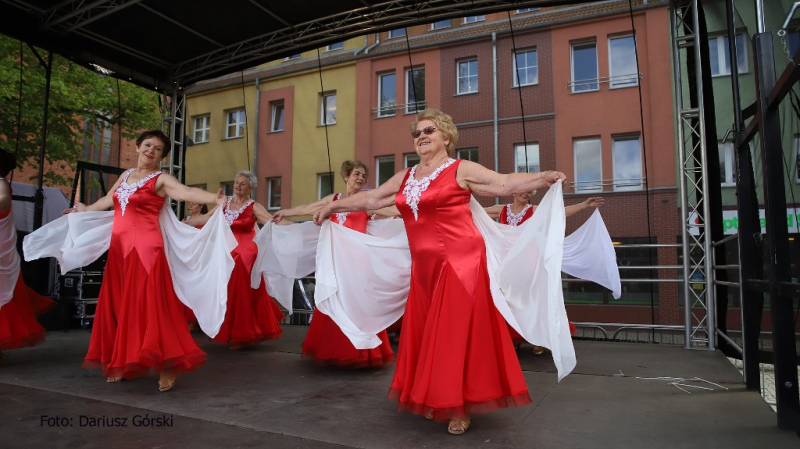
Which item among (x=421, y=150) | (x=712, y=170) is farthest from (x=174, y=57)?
(x=712, y=170)

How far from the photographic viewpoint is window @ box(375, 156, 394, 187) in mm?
14698

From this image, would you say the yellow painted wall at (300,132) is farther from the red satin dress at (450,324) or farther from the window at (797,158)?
the window at (797,158)

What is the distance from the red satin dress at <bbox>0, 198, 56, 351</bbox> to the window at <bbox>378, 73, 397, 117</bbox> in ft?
36.1

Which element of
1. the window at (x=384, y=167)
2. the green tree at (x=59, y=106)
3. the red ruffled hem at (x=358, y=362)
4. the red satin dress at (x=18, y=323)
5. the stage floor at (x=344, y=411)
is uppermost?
the green tree at (x=59, y=106)

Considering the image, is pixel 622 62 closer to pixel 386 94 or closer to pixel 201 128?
pixel 386 94

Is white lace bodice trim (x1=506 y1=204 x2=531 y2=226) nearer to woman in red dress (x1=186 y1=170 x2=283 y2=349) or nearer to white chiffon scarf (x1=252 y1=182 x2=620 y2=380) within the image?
white chiffon scarf (x1=252 y1=182 x2=620 y2=380)

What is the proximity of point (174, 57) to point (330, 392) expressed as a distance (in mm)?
5752

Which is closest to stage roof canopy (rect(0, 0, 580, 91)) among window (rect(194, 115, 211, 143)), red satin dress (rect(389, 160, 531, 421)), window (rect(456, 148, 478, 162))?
red satin dress (rect(389, 160, 531, 421))

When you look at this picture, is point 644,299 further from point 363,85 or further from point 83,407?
point 83,407

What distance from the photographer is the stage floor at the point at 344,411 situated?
2578mm

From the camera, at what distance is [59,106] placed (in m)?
12.0

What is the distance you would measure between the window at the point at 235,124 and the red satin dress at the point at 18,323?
11959 millimetres

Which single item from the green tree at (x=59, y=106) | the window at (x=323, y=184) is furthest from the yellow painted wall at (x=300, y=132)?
the green tree at (x=59, y=106)

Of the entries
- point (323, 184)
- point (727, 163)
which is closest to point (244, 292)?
point (727, 163)
